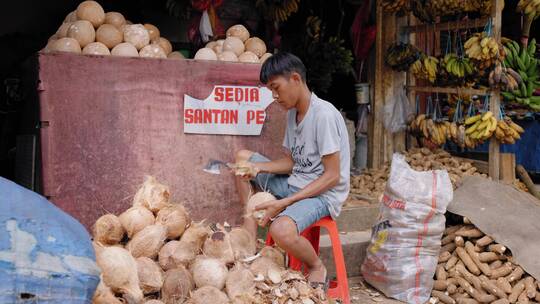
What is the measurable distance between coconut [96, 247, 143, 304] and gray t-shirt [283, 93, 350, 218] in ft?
4.08

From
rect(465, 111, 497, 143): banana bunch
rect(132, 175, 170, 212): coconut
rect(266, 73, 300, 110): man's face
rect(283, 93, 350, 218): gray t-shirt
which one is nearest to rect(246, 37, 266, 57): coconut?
rect(283, 93, 350, 218): gray t-shirt

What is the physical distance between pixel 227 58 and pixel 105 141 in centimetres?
115

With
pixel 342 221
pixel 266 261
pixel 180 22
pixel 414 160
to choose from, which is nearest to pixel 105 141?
pixel 266 261

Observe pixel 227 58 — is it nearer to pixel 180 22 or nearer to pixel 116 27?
pixel 116 27

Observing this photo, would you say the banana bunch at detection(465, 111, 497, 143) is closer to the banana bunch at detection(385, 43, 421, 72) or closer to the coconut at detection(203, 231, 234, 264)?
the banana bunch at detection(385, 43, 421, 72)

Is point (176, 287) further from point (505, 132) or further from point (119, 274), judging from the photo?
point (505, 132)

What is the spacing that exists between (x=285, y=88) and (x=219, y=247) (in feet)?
3.26

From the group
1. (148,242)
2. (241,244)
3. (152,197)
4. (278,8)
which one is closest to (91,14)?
(152,197)

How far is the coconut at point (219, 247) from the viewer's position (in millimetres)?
3330

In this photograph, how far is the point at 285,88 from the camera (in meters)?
3.54

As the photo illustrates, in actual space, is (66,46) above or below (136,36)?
below

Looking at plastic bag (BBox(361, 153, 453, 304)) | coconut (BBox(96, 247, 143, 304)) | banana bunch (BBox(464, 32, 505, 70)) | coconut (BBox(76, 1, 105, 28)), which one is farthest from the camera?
banana bunch (BBox(464, 32, 505, 70))

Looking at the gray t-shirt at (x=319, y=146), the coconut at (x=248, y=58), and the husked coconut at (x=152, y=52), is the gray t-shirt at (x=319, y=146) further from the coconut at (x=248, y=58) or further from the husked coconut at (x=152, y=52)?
the husked coconut at (x=152, y=52)

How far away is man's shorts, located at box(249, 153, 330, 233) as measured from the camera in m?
3.39
